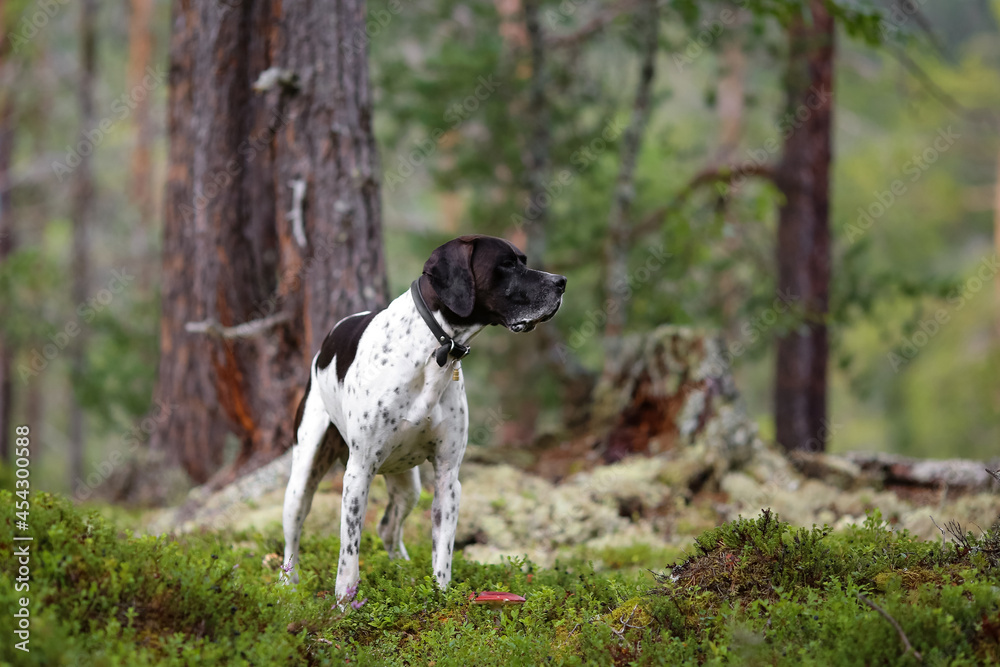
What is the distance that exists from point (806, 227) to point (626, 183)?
2.50 meters

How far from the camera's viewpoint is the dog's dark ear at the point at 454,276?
4391 mm

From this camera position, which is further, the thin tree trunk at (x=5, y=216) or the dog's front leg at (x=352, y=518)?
the thin tree trunk at (x=5, y=216)

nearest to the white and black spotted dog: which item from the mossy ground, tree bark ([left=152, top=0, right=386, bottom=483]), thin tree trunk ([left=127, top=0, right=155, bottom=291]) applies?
the mossy ground

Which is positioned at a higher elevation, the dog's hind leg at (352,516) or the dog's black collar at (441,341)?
the dog's black collar at (441,341)

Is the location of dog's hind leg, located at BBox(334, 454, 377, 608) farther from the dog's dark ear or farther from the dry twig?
the dry twig

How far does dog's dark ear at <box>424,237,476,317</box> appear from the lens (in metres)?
4.39

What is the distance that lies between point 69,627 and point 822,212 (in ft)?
33.8

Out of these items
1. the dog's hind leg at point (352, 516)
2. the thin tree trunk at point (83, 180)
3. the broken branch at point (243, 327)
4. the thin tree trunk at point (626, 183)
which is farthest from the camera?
the thin tree trunk at point (83, 180)

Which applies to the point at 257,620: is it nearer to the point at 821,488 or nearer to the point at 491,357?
the point at 821,488

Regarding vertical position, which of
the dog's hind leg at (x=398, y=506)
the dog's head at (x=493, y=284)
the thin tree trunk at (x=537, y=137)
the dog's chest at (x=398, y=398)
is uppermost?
the thin tree trunk at (x=537, y=137)

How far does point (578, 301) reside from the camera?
49.9 feet

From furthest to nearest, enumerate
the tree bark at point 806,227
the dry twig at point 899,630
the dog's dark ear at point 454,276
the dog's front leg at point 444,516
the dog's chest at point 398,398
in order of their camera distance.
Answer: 1. the tree bark at point 806,227
2. the dog's front leg at point 444,516
3. the dog's chest at point 398,398
4. the dog's dark ear at point 454,276
5. the dry twig at point 899,630

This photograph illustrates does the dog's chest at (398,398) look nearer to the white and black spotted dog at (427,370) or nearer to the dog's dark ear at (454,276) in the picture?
the white and black spotted dog at (427,370)

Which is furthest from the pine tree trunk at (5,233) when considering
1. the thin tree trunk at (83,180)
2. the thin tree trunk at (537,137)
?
the thin tree trunk at (537,137)
